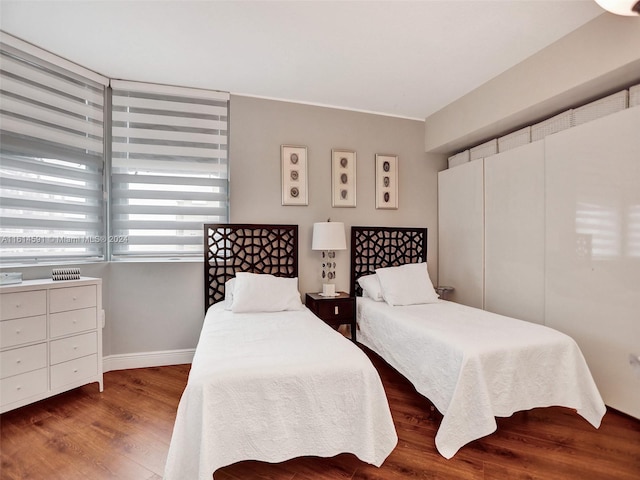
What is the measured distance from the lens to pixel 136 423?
2025 millimetres

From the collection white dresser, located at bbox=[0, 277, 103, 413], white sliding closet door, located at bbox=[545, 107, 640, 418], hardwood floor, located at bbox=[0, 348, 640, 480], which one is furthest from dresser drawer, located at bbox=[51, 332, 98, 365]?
white sliding closet door, located at bbox=[545, 107, 640, 418]

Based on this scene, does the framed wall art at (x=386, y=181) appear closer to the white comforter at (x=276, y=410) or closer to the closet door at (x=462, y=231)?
the closet door at (x=462, y=231)

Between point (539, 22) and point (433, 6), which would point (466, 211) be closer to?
point (539, 22)

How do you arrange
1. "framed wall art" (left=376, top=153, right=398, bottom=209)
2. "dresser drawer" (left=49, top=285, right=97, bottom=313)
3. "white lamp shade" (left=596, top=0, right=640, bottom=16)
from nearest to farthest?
"white lamp shade" (left=596, top=0, right=640, bottom=16)
"dresser drawer" (left=49, top=285, right=97, bottom=313)
"framed wall art" (left=376, top=153, right=398, bottom=209)

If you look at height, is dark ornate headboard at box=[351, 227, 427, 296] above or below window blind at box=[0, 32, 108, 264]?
below

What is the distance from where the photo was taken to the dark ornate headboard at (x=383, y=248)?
11.4 ft

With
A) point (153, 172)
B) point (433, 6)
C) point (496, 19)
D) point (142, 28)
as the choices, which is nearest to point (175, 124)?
point (153, 172)

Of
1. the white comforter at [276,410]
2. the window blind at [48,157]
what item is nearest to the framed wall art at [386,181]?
the white comforter at [276,410]

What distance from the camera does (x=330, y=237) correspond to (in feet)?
9.98

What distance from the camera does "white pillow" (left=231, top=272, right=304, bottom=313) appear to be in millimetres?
2625

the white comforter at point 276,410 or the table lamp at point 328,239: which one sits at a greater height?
the table lamp at point 328,239

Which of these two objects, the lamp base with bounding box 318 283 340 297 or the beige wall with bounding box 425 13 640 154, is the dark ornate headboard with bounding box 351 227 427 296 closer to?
the lamp base with bounding box 318 283 340 297

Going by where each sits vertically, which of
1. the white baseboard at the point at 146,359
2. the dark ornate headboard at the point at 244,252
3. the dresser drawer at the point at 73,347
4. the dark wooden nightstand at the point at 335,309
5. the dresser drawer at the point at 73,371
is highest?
the dark ornate headboard at the point at 244,252

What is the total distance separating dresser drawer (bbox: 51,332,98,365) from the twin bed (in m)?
0.91
